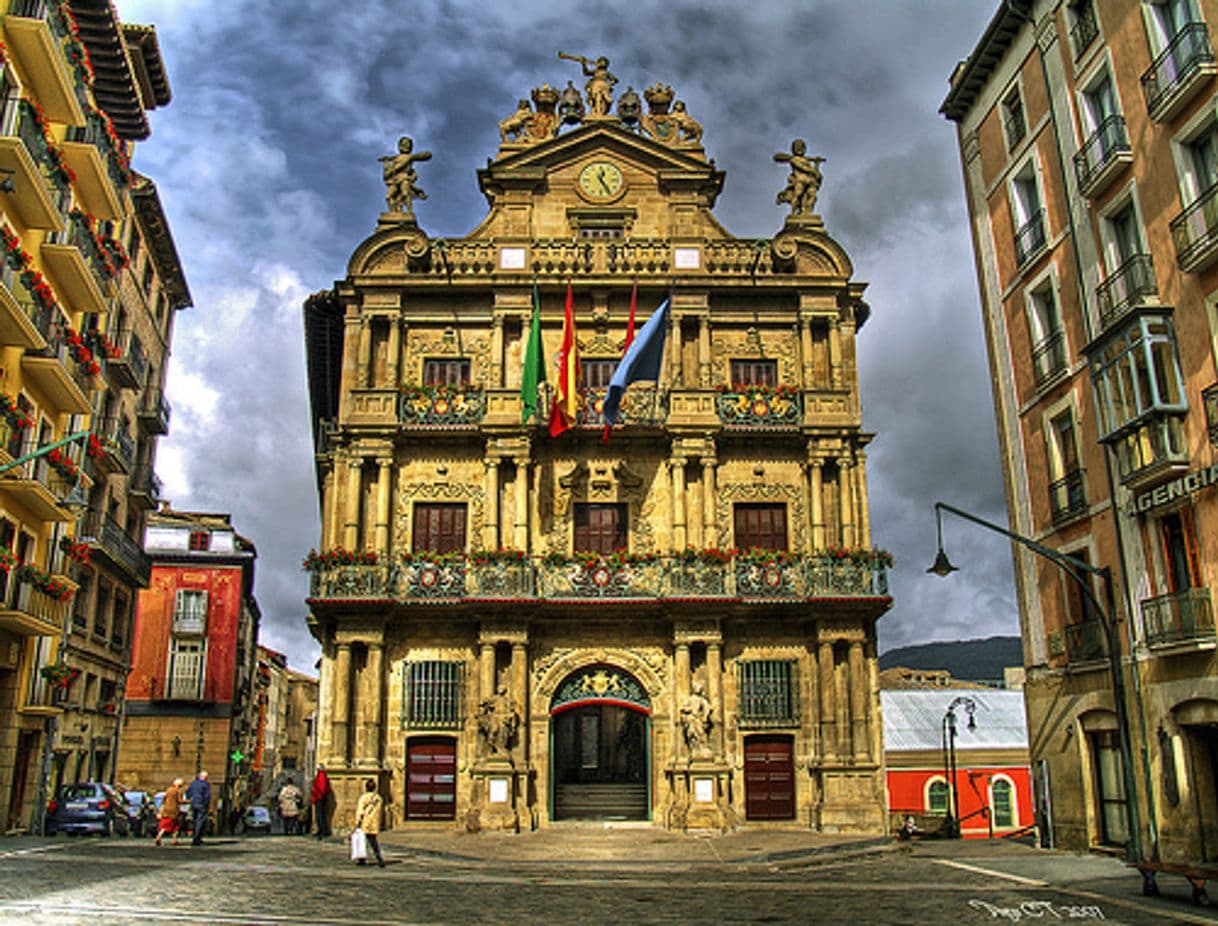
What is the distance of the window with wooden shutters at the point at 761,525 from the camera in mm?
29000

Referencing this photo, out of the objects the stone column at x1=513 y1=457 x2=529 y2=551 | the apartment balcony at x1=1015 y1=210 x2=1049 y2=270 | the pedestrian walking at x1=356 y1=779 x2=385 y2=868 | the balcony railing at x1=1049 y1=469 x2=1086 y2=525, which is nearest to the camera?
the pedestrian walking at x1=356 y1=779 x2=385 y2=868

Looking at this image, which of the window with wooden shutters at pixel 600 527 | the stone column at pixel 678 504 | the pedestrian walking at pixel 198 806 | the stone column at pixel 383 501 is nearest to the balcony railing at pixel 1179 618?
the stone column at pixel 678 504

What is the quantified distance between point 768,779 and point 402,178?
19.6 metres

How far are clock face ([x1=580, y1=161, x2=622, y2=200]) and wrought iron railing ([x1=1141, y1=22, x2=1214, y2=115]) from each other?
15.5 m

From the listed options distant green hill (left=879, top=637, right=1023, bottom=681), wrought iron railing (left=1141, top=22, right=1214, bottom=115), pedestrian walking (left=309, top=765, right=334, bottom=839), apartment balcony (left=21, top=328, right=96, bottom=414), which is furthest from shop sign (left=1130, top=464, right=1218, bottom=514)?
distant green hill (left=879, top=637, right=1023, bottom=681)

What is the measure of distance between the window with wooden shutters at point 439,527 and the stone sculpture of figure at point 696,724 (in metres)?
7.31

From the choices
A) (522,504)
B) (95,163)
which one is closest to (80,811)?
(522,504)

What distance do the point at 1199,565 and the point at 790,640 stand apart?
11323mm

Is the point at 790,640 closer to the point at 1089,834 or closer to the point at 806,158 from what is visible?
the point at 1089,834

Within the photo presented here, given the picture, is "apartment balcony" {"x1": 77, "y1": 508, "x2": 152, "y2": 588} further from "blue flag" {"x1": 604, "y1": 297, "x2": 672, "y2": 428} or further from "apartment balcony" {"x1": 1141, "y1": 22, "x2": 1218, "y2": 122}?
"apartment balcony" {"x1": 1141, "y1": 22, "x2": 1218, "y2": 122}

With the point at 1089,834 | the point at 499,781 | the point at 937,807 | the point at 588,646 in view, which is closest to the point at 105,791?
the point at 499,781

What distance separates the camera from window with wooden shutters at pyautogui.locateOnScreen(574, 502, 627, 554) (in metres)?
29.1
